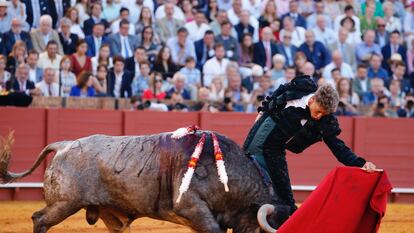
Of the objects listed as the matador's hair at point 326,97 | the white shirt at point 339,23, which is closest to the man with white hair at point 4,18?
the white shirt at point 339,23

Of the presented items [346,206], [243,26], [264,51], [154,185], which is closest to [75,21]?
[243,26]

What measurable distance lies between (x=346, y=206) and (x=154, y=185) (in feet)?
4.38

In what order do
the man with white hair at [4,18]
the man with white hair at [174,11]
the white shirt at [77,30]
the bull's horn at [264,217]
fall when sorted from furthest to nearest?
the man with white hair at [174,11], the white shirt at [77,30], the man with white hair at [4,18], the bull's horn at [264,217]

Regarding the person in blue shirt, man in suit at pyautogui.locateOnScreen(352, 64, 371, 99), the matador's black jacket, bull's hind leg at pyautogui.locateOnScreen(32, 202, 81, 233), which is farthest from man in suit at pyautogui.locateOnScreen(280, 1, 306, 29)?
bull's hind leg at pyautogui.locateOnScreen(32, 202, 81, 233)

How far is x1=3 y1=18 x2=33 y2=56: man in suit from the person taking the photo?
11.7m

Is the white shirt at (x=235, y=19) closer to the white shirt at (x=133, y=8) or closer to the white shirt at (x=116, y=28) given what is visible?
the white shirt at (x=133, y=8)

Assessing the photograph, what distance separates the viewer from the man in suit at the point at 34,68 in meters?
11.4

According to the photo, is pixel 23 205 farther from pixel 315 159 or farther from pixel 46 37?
pixel 315 159

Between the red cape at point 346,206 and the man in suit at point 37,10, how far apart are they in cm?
678

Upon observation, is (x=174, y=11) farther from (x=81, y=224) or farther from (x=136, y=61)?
(x=81, y=224)

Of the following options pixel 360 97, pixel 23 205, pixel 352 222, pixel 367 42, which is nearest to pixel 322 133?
pixel 352 222

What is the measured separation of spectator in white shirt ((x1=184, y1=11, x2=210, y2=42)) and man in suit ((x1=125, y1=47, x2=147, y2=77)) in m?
1.17

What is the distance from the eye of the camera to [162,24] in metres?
13.2

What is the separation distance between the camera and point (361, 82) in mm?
13672
